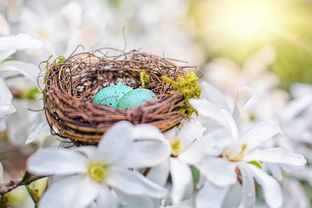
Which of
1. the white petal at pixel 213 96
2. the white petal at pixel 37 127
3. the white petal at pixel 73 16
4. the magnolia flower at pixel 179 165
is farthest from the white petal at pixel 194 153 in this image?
the white petal at pixel 73 16

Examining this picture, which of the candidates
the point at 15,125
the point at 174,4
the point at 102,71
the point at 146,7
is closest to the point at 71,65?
the point at 102,71

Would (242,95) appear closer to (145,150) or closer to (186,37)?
(145,150)

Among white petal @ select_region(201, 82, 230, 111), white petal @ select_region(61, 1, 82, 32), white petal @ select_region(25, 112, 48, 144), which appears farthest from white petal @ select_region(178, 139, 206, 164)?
white petal @ select_region(61, 1, 82, 32)

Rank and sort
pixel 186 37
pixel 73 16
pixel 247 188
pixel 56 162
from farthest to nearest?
pixel 186 37
pixel 73 16
pixel 247 188
pixel 56 162

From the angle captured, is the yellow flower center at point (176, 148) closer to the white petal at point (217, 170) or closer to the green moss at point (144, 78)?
the white petal at point (217, 170)

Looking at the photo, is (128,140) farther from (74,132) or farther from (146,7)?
(146,7)

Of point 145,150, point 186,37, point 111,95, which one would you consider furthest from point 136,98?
point 186,37
